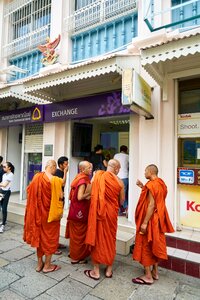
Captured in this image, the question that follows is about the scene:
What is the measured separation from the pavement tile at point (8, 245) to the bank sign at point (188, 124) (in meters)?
3.97

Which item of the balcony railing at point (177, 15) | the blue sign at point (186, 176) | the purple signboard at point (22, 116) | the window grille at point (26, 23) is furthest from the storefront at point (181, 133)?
the window grille at point (26, 23)

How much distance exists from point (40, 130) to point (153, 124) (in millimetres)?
3787

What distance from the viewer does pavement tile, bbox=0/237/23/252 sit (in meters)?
4.15

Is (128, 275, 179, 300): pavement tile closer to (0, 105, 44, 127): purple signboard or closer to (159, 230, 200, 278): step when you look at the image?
(159, 230, 200, 278): step

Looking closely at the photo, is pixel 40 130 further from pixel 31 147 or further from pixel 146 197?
pixel 146 197

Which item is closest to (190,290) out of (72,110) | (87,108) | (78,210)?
(78,210)

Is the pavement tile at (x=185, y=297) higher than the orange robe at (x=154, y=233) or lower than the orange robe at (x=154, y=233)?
lower

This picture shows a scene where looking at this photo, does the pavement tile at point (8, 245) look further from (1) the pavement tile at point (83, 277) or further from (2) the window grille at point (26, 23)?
(2) the window grille at point (26, 23)

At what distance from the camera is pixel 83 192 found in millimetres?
3363

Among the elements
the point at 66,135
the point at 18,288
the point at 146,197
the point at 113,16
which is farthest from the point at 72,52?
the point at 18,288

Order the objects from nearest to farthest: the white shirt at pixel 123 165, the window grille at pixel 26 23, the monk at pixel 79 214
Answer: the monk at pixel 79 214
the white shirt at pixel 123 165
the window grille at pixel 26 23

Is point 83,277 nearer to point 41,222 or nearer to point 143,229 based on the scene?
point 41,222

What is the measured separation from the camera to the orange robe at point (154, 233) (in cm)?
296

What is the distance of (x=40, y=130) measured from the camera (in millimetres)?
6793
